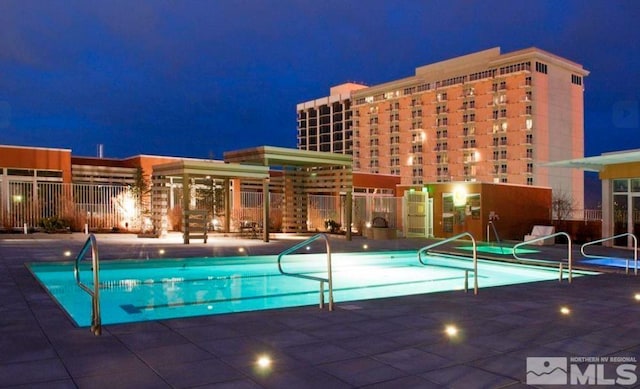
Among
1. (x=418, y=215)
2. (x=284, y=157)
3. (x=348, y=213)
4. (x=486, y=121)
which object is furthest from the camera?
(x=486, y=121)

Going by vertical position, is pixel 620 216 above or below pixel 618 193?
below

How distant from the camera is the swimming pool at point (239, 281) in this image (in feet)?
25.7

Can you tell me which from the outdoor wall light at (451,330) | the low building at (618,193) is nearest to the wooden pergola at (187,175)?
the low building at (618,193)

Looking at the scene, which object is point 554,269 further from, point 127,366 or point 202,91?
point 202,91

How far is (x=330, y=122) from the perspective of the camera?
10906 cm

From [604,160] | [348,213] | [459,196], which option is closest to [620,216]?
[604,160]

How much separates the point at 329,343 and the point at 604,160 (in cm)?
1481

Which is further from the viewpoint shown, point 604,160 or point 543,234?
point 543,234

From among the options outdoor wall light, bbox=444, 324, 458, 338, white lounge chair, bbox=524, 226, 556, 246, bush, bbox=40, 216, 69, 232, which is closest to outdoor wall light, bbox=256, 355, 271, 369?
outdoor wall light, bbox=444, 324, 458, 338

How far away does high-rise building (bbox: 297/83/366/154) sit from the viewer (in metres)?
106

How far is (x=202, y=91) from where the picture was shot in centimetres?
11200

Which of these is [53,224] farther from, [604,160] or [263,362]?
[604,160]

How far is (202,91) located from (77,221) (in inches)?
3733

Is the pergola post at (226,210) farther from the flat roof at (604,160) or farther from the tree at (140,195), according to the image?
the flat roof at (604,160)
